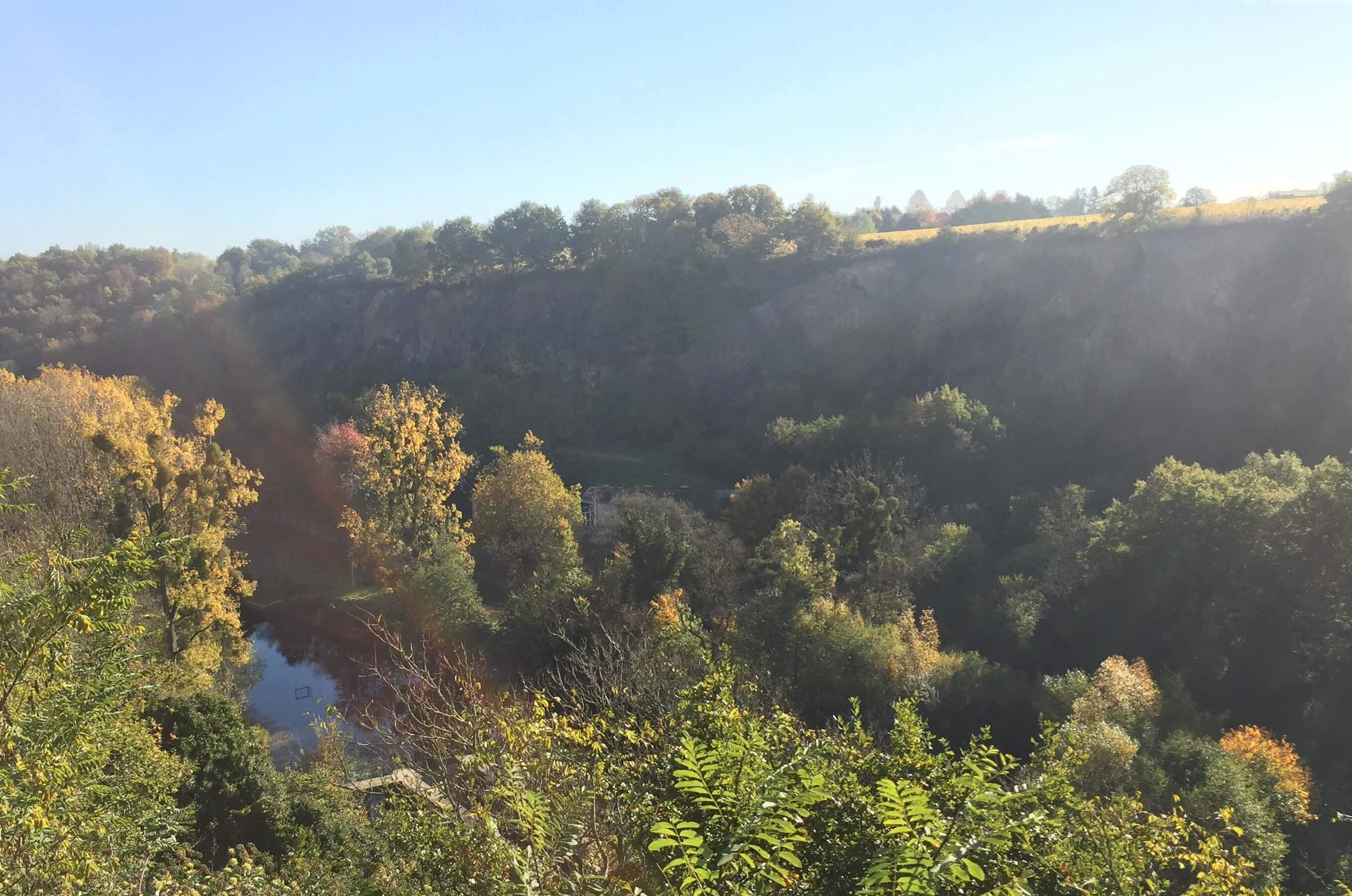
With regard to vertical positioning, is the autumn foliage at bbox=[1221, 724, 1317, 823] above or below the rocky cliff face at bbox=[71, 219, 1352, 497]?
below

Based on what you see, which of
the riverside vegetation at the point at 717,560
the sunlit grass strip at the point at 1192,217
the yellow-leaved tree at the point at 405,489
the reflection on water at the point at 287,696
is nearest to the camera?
the riverside vegetation at the point at 717,560

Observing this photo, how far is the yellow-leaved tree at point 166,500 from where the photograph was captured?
1670 cm

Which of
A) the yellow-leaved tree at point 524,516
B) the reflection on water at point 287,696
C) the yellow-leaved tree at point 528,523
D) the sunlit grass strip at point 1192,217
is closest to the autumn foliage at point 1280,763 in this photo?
the yellow-leaved tree at point 528,523

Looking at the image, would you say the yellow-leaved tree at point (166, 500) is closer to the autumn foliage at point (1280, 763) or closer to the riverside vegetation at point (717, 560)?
the riverside vegetation at point (717, 560)

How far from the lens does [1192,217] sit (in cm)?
3625

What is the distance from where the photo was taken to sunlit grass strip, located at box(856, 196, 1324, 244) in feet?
111

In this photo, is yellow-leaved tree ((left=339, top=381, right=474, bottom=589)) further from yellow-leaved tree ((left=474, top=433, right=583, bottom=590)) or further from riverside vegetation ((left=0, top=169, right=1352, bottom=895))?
yellow-leaved tree ((left=474, top=433, right=583, bottom=590))

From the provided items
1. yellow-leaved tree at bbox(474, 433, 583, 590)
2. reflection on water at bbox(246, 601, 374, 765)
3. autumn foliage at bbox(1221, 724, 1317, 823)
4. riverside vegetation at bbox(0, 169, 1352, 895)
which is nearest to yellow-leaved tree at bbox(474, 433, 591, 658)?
yellow-leaved tree at bbox(474, 433, 583, 590)

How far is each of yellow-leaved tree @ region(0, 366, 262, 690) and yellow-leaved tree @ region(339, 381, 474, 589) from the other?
3.40 m

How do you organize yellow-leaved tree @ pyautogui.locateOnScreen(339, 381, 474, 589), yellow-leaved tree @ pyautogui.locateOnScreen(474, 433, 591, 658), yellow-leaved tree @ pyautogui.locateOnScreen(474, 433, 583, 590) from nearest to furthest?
yellow-leaved tree @ pyautogui.locateOnScreen(339, 381, 474, 589) < yellow-leaved tree @ pyautogui.locateOnScreen(474, 433, 591, 658) < yellow-leaved tree @ pyautogui.locateOnScreen(474, 433, 583, 590)

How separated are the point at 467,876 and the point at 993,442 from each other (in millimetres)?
30426

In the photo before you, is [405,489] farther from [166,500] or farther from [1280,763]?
[1280,763]

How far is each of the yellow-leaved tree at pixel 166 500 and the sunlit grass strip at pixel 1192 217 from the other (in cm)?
3791

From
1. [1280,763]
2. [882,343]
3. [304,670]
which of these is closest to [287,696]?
[304,670]
